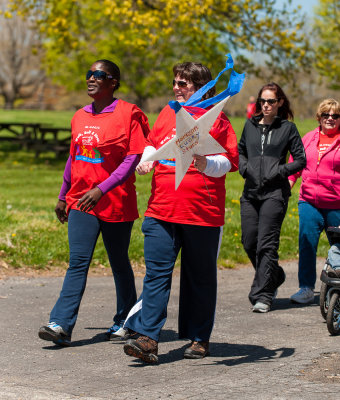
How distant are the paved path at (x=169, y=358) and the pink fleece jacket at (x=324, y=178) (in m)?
1.04

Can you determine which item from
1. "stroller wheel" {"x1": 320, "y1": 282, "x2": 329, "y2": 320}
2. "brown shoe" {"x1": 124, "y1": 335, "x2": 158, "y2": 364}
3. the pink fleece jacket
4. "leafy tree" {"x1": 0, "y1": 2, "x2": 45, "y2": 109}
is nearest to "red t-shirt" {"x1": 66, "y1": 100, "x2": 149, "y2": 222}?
"brown shoe" {"x1": 124, "y1": 335, "x2": 158, "y2": 364}

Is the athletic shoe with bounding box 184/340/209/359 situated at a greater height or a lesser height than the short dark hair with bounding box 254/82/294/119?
lesser

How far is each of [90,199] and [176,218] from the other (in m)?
0.67

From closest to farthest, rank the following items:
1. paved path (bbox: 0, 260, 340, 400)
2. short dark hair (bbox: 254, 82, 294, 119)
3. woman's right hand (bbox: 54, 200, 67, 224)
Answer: paved path (bbox: 0, 260, 340, 400)
woman's right hand (bbox: 54, 200, 67, 224)
short dark hair (bbox: 254, 82, 294, 119)

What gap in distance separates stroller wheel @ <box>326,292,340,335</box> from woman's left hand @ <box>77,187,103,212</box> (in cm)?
208

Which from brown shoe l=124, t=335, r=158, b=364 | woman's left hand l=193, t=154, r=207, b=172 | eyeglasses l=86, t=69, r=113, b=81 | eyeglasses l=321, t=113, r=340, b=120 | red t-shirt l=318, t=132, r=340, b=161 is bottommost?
brown shoe l=124, t=335, r=158, b=364

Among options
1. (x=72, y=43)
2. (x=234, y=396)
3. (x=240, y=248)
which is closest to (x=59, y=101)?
(x=72, y=43)

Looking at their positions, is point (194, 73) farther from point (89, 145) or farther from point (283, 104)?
point (283, 104)

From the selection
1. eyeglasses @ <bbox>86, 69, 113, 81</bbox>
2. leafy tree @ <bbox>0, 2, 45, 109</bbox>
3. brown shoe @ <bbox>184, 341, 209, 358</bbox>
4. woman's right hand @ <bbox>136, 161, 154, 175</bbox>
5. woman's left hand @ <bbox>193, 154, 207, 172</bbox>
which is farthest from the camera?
leafy tree @ <bbox>0, 2, 45, 109</bbox>

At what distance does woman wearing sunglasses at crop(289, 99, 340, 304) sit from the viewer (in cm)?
752

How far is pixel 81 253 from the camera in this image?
5.66m

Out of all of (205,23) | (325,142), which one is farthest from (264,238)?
(205,23)

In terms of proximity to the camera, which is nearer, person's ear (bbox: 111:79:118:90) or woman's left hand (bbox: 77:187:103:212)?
woman's left hand (bbox: 77:187:103:212)

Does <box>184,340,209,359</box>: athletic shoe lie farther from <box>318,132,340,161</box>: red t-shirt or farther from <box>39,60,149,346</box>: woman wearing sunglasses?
<box>318,132,340,161</box>: red t-shirt
